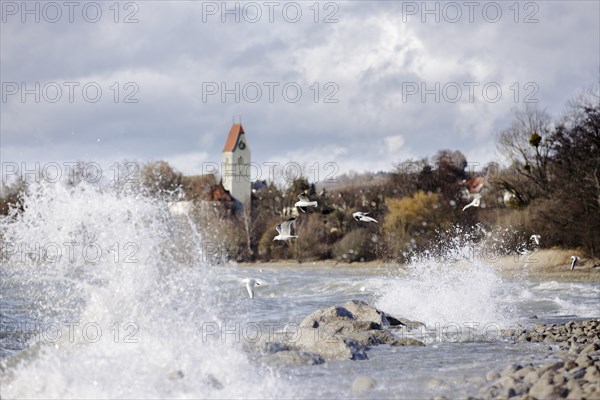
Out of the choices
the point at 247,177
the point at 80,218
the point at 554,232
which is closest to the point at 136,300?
the point at 80,218

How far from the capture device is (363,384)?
10891mm

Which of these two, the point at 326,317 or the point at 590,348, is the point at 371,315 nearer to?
the point at 326,317

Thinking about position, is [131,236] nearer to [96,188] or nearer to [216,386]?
[96,188]

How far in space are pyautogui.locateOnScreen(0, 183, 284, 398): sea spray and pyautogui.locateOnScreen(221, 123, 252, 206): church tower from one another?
335 ft

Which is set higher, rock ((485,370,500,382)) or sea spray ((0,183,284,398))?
sea spray ((0,183,284,398))

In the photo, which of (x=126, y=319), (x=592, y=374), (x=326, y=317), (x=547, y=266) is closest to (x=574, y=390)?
(x=592, y=374)

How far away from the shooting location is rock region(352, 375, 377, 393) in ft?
35.2

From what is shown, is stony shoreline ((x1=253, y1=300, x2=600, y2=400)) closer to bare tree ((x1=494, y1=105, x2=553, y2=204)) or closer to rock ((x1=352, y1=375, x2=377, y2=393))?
rock ((x1=352, y1=375, x2=377, y2=393))

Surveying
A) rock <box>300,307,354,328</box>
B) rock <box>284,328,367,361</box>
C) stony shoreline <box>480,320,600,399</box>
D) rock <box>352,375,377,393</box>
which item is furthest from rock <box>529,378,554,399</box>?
rock <box>300,307,354,328</box>

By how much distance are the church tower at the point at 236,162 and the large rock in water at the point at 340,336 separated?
101856mm

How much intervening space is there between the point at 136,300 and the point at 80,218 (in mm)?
2254

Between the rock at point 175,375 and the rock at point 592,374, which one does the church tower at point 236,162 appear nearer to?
the rock at point 175,375

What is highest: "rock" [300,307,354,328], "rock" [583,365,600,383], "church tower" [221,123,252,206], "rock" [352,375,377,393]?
"church tower" [221,123,252,206]

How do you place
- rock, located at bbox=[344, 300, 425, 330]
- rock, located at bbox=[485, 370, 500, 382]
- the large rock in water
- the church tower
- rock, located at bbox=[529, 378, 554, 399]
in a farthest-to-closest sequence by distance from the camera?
the church tower, rock, located at bbox=[344, 300, 425, 330], the large rock in water, rock, located at bbox=[485, 370, 500, 382], rock, located at bbox=[529, 378, 554, 399]
